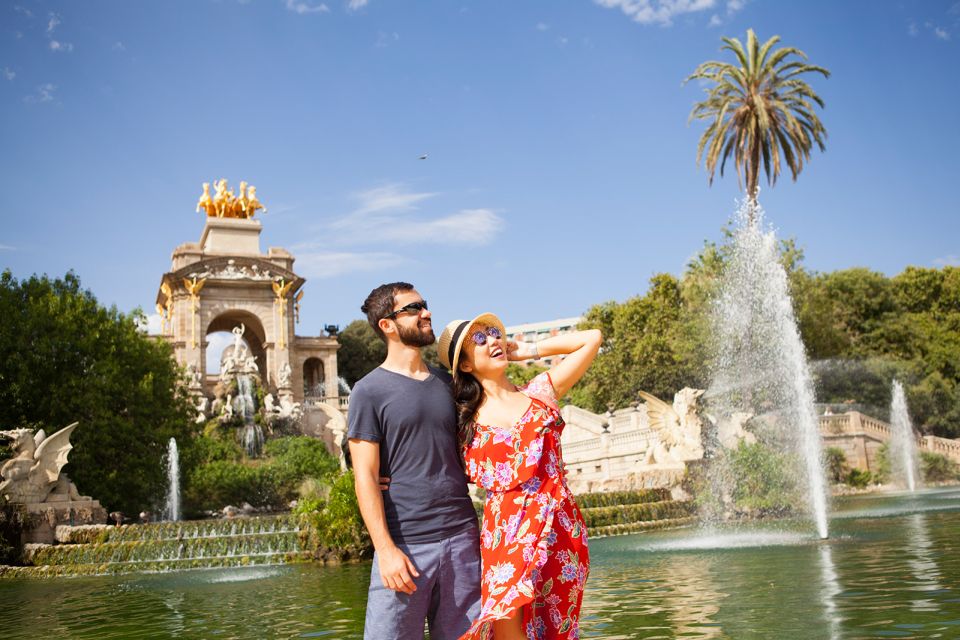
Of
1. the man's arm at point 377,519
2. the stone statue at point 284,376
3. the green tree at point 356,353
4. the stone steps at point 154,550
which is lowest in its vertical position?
the stone steps at point 154,550

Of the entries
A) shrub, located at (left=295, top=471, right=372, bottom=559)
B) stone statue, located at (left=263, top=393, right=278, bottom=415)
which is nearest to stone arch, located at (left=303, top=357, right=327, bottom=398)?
stone statue, located at (left=263, top=393, right=278, bottom=415)

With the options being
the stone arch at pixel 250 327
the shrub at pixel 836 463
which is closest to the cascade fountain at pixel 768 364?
the shrub at pixel 836 463

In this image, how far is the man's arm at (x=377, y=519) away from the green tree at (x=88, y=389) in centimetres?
2413

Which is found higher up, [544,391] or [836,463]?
[544,391]

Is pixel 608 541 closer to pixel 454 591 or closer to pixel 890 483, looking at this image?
pixel 454 591

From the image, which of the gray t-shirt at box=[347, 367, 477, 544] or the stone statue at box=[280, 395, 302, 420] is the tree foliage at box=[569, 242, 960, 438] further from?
the gray t-shirt at box=[347, 367, 477, 544]

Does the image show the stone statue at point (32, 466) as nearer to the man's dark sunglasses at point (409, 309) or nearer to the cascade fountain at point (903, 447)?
the man's dark sunglasses at point (409, 309)

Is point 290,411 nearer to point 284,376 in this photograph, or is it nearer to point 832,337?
point 284,376

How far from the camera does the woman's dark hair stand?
12.3 feet

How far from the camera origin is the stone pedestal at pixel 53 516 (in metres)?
18.5

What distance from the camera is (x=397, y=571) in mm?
3424

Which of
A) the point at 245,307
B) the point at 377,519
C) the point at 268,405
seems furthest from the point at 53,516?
the point at 245,307

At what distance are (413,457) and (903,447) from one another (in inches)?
1316

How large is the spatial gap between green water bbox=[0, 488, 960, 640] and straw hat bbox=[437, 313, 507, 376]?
350cm
